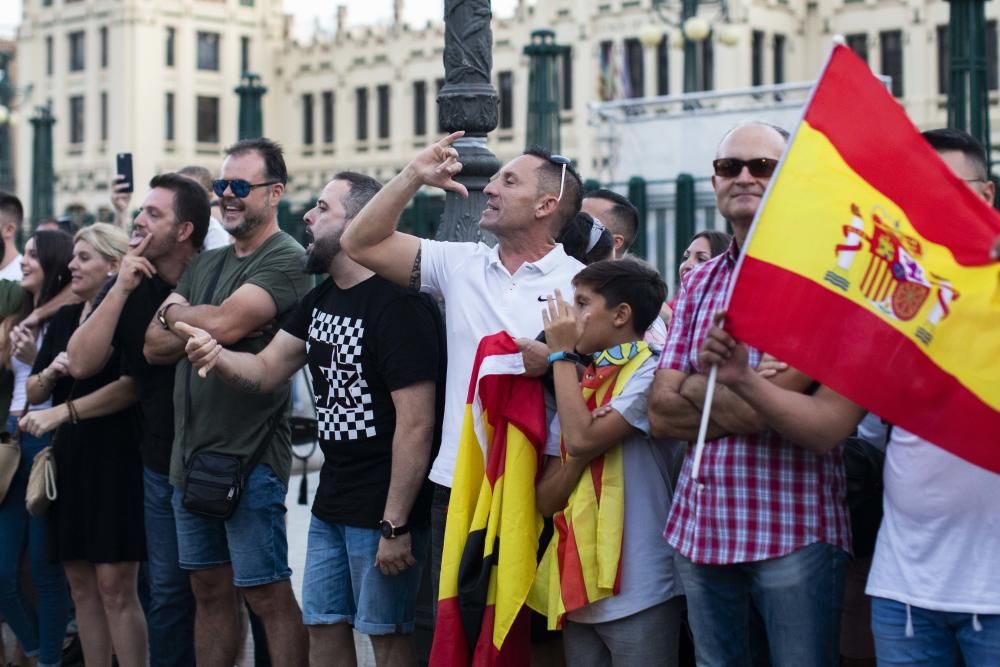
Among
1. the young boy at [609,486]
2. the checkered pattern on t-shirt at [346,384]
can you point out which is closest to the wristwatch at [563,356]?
the young boy at [609,486]

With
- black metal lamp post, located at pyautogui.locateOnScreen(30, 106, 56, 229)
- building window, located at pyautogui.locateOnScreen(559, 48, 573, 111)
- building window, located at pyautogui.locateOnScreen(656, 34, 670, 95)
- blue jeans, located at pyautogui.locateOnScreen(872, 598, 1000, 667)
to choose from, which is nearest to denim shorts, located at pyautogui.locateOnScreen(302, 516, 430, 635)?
blue jeans, located at pyautogui.locateOnScreen(872, 598, 1000, 667)

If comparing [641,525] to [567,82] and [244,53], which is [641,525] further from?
[244,53]

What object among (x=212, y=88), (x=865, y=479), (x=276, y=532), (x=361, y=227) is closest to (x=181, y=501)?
(x=276, y=532)

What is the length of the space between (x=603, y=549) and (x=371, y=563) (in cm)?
113

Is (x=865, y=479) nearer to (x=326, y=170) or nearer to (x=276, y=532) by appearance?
(x=276, y=532)

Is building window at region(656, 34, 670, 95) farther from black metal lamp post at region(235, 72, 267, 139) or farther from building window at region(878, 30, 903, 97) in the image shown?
black metal lamp post at region(235, 72, 267, 139)

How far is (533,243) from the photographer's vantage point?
5.17 meters

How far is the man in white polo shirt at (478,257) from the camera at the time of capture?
510cm

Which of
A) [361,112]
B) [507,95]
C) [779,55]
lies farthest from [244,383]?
[361,112]

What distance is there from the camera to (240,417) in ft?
19.5

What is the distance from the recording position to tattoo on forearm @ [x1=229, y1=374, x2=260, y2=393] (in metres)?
5.62

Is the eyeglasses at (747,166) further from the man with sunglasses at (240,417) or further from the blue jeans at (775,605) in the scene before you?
the man with sunglasses at (240,417)

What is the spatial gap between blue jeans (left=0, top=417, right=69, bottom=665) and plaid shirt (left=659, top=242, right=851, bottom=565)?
3.71 meters

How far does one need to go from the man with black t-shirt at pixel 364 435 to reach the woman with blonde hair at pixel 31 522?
6.30ft
